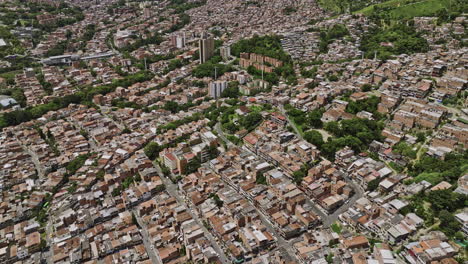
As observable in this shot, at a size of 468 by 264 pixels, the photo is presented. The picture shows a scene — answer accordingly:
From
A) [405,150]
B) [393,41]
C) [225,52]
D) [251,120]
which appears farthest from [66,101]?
[393,41]

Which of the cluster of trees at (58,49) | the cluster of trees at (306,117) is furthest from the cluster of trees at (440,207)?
the cluster of trees at (58,49)

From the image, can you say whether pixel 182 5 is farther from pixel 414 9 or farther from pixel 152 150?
pixel 152 150

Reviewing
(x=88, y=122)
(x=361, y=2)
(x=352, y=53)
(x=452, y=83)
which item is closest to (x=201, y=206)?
(x=88, y=122)

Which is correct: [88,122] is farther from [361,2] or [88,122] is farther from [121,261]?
[361,2]

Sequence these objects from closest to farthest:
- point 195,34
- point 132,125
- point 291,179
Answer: point 291,179
point 132,125
point 195,34

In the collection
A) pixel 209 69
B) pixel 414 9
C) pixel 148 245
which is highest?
pixel 414 9

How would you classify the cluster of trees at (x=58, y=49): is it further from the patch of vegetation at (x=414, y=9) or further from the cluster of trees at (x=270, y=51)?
the patch of vegetation at (x=414, y=9)

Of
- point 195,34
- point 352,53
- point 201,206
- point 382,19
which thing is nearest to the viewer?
point 201,206
